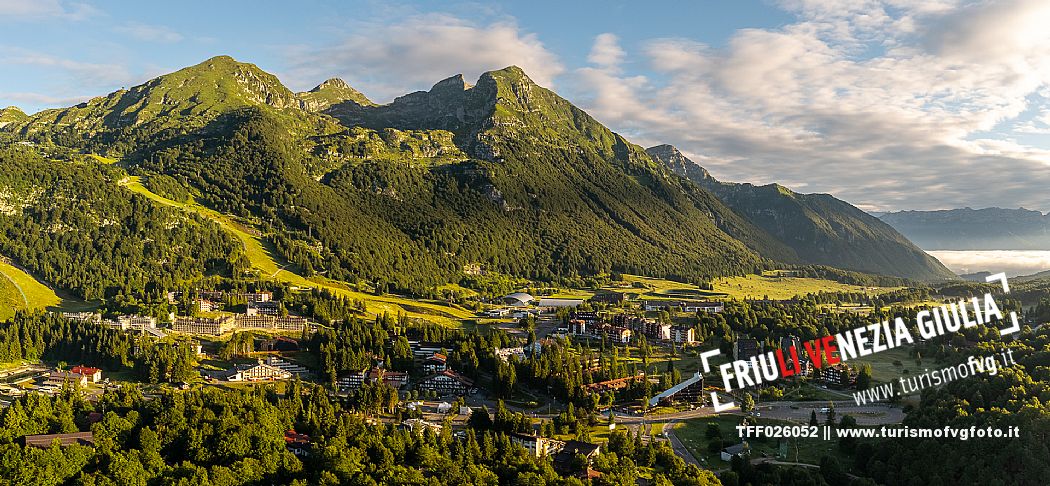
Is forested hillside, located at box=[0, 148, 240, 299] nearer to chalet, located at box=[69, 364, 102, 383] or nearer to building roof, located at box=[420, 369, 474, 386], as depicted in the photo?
chalet, located at box=[69, 364, 102, 383]

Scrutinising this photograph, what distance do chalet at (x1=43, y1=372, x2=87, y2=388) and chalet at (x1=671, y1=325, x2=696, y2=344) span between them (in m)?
113

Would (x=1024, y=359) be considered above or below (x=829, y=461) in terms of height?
above

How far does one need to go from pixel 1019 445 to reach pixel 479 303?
472ft

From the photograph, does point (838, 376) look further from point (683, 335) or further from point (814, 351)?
point (683, 335)

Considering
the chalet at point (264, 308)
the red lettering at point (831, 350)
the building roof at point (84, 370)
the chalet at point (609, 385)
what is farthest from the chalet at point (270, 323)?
the red lettering at point (831, 350)

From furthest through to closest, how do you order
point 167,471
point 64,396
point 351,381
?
point 351,381 → point 64,396 → point 167,471

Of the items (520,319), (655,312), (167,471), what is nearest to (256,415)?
(167,471)

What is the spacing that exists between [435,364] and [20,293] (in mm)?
97603

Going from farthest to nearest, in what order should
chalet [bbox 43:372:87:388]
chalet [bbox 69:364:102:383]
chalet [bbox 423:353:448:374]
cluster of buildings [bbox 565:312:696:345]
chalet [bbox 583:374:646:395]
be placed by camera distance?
cluster of buildings [bbox 565:312:696:345] → chalet [bbox 423:353:448:374] → chalet [bbox 69:364:102:383] → chalet [bbox 583:374:646:395] → chalet [bbox 43:372:87:388]

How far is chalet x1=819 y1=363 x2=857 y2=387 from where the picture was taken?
10875 centimetres

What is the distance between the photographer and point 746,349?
133m

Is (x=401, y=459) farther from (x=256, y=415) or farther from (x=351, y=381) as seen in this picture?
(x=351, y=381)

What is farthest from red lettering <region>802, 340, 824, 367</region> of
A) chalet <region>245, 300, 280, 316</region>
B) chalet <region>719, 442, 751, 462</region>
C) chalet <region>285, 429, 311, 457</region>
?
chalet <region>245, 300, 280, 316</region>

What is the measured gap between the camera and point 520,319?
17038 cm
